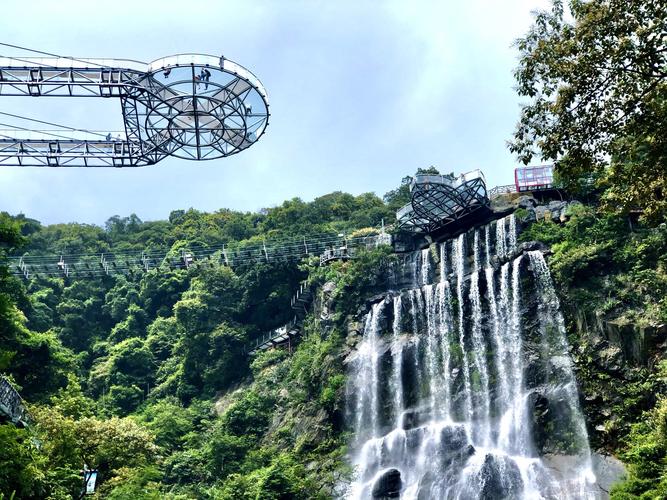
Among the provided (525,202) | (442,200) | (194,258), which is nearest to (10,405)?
(442,200)

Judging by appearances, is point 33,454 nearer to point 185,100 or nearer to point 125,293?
point 185,100

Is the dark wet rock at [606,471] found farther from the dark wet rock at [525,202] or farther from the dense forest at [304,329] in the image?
the dark wet rock at [525,202]

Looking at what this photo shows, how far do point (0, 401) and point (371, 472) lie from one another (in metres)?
18.7

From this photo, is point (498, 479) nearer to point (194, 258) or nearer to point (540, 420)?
point (540, 420)

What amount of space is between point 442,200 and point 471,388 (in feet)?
39.6

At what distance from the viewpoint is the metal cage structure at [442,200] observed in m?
42.3

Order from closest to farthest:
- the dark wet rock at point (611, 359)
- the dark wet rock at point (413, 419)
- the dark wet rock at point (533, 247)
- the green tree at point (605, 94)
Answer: the green tree at point (605, 94) → the dark wet rock at point (611, 359) → the dark wet rock at point (413, 419) → the dark wet rock at point (533, 247)

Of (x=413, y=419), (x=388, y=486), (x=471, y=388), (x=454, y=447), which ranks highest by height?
(x=471, y=388)

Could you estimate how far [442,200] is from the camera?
43906mm

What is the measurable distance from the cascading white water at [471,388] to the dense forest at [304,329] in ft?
3.87

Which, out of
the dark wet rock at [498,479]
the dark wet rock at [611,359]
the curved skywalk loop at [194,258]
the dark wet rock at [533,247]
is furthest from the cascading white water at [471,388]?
the curved skywalk loop at [194,258]

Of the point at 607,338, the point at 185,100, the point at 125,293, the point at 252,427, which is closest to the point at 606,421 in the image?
the point at 607,338

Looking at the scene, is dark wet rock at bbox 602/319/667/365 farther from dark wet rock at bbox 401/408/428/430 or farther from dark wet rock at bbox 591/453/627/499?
dark wet rock at bbox 401/408/428/430

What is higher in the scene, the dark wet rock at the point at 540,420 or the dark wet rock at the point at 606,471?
the dark wet rock at the point at 540,420
